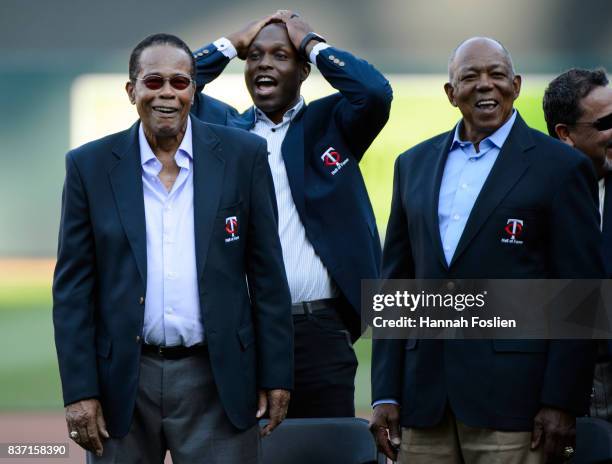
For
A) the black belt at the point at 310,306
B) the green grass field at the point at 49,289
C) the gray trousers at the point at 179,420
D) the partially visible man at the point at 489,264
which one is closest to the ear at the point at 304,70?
Result: the black belt at the point at 310,306

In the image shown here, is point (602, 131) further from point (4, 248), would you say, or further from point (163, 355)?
point (4, 248)

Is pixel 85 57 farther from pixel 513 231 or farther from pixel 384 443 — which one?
pixel 513 231

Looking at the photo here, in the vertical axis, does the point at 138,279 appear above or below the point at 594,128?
below

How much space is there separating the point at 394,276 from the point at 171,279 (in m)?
0.67

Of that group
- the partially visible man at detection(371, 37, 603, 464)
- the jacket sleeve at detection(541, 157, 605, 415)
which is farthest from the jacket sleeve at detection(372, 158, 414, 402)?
the jacket sleeve at detection(541, 157, 605, 415)

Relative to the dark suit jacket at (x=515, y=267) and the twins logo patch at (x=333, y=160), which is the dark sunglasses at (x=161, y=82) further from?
the twins logo patch at (x=333, y=160)

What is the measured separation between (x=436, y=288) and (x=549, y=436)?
490mm

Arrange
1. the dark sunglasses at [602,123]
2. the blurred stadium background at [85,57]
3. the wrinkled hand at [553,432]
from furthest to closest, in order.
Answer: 1. the blurred stadium background at [85,57]
2. the dark sunglasses at [602,123]
3. the wrinkled hand at [553,432]

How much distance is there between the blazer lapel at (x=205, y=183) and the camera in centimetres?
297

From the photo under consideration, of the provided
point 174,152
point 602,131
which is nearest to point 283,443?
point 174,152

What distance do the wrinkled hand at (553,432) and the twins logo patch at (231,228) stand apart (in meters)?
0.91

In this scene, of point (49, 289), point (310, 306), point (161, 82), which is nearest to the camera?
point (161, 82)

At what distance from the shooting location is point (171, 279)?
296 centimetres

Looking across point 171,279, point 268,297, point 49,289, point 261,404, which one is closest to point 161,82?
point 171,279
